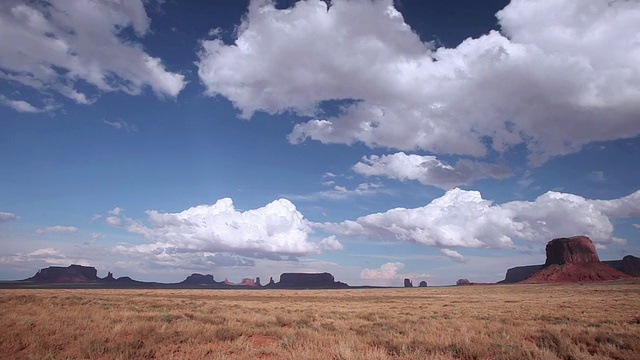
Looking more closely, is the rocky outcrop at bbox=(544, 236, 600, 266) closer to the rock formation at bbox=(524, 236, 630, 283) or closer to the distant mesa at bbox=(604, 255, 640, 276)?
the rock formation at bbox=(524, 236, 630, 283)

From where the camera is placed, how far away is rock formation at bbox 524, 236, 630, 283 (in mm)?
137750

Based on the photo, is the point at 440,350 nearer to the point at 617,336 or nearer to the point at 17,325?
the point at 617,336

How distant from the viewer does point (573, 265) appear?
149 meters

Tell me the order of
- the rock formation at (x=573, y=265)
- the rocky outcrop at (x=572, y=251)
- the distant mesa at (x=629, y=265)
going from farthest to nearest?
the distant mesa at (x=629, y=265), the rocky outcrop at (x=572, y=251), the rock formation at (x=573, y=265)

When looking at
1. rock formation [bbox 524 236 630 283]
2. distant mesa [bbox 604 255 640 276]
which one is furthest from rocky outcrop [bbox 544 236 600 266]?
distant mesa [bbox 604 255 640 276]

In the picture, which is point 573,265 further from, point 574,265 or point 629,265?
point 629,265

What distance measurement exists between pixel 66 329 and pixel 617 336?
63.1 ft

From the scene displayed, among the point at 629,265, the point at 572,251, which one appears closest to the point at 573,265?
the point at 572,251

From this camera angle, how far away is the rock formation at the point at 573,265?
452 ft

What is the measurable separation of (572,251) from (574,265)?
10982mm

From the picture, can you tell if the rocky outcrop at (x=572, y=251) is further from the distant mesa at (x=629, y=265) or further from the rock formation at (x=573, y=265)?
the distant mesa at (x=629, y=265)

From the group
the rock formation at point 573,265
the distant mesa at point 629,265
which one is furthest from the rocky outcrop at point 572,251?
the distant mesa at point 629,265

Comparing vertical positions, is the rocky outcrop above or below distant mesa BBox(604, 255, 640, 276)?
above

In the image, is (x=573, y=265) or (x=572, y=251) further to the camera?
(x=572, y=251)
